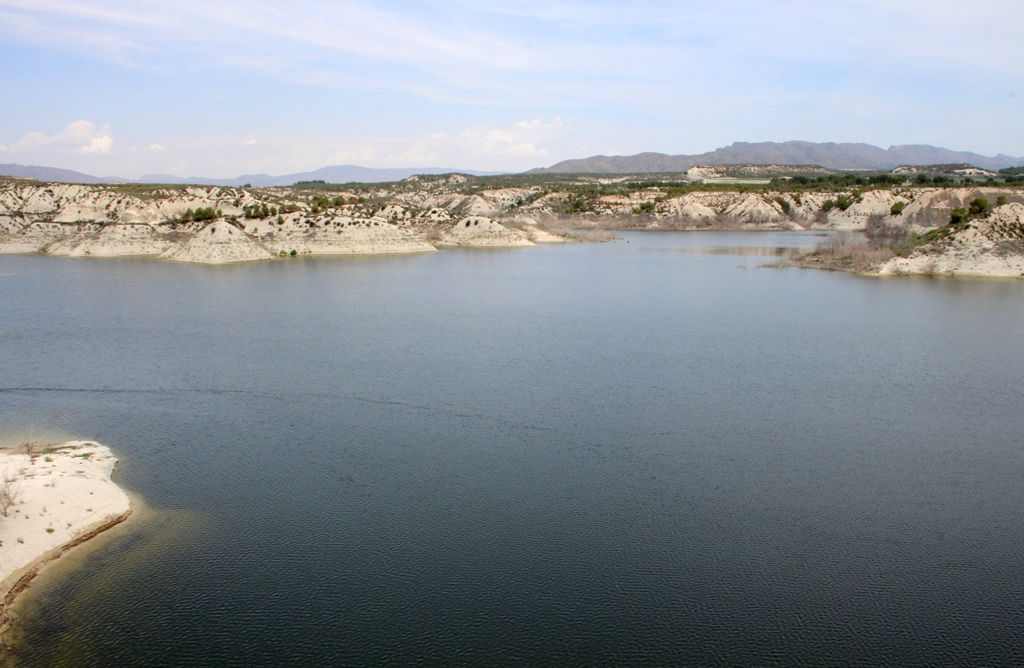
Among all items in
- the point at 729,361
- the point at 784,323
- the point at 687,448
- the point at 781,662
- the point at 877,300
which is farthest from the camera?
the point at 877,300

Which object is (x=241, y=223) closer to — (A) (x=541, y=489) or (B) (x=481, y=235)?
(B) (x=481, y=235)

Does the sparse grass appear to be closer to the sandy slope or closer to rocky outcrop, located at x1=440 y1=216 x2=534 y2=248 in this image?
the sandy slope

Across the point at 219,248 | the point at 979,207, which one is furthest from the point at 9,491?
the point at 979,207

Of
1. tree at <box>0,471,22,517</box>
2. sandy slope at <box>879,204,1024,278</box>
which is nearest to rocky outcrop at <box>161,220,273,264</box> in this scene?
tree at <box>0,471,22,517</box>

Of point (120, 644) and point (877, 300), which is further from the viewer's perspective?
point (877, 300)

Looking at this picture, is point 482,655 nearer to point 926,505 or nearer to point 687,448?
point 687,448

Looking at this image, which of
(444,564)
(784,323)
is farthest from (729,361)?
(444,564)

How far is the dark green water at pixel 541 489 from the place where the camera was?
7.81m

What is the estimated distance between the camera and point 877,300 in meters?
27.8

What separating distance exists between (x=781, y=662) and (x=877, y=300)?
78.2ft

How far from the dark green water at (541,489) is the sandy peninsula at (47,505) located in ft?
1.29

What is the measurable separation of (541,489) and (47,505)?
6978mm

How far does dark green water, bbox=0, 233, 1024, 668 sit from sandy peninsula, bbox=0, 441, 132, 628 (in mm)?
393

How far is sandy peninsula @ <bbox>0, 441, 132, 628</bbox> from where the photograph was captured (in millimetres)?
8867
